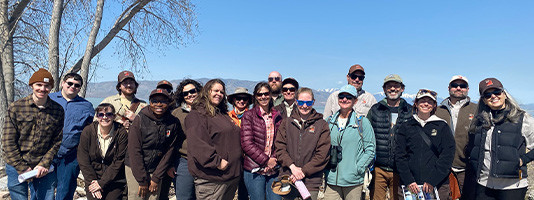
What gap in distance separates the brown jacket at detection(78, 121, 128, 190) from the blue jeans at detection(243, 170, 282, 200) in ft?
5.72

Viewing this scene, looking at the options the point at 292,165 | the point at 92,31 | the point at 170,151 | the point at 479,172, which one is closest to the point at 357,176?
the point at 292,165

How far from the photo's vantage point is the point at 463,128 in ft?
16.2

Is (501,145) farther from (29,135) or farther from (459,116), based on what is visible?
(29,135)

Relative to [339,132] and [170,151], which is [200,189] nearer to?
[170,151]

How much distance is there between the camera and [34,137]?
4430 millimetres

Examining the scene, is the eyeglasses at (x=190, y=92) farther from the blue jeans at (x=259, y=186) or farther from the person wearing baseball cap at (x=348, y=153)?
the person wearing baseball cap at (x=348, y=153)

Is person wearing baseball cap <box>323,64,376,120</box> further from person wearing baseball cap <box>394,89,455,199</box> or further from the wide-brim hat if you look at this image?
the wide-brim hat

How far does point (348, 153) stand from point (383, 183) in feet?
3.11

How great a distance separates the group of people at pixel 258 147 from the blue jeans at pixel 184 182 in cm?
1

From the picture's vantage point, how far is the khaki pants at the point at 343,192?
427 centimetres

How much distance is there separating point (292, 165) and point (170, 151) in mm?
1668

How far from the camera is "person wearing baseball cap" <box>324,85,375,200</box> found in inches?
165

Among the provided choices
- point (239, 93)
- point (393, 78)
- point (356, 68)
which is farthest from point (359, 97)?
point (239, 93)

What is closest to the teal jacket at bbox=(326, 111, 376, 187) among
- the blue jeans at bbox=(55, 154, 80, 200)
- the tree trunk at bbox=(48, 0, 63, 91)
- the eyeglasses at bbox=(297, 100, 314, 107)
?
the eyeglasses at bbox=(297, 100, 314, 107)
